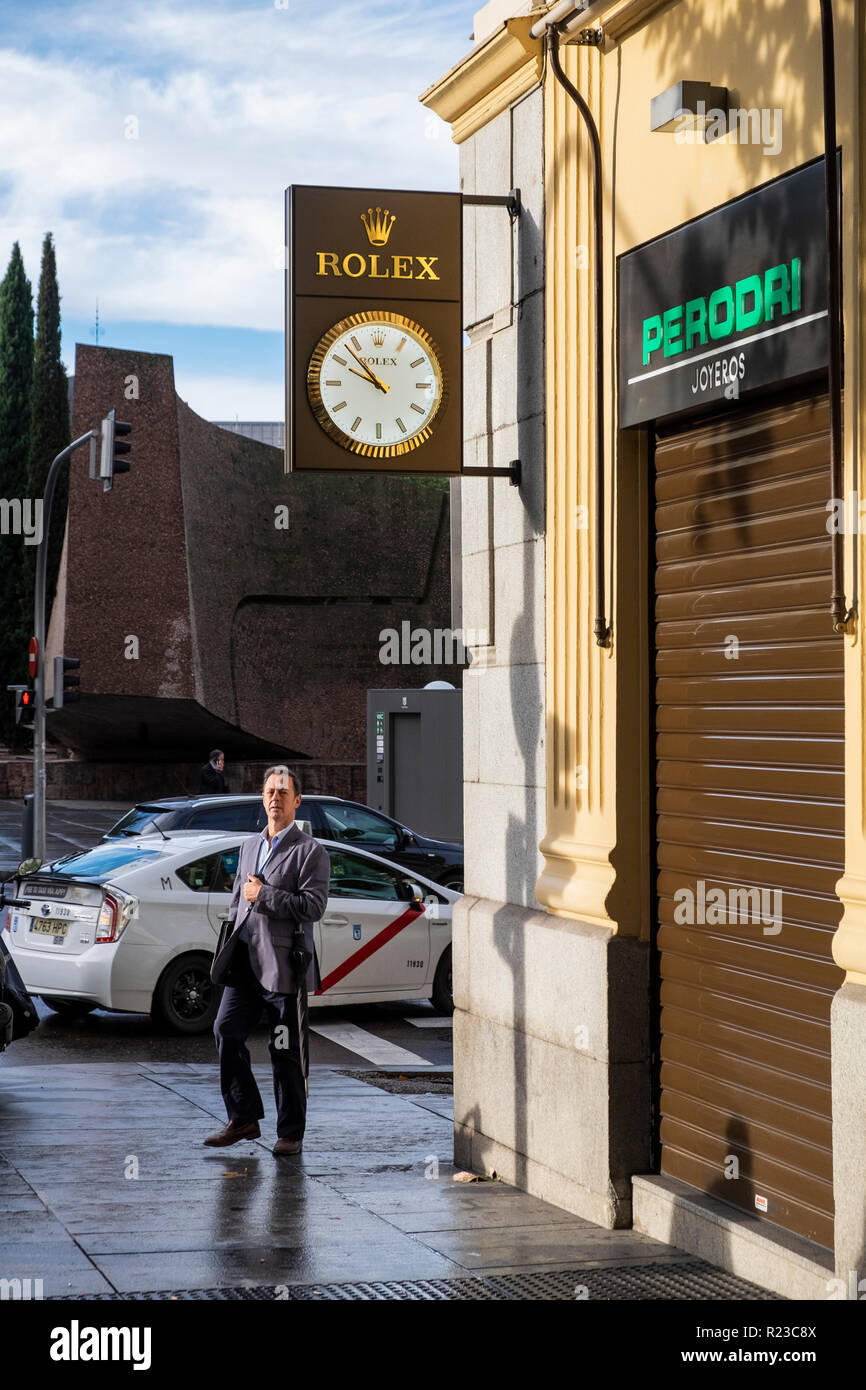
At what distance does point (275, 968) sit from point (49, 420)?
4646cm

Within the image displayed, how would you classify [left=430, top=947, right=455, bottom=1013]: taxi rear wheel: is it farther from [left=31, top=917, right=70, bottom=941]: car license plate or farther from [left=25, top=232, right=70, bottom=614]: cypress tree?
[left=25, top=232, right=70, bottom=614]: cypress tree

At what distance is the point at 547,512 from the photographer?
802 centimetres

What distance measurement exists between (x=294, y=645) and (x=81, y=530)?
5.92 metres

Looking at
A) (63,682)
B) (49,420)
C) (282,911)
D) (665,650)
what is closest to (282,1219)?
(282,911)

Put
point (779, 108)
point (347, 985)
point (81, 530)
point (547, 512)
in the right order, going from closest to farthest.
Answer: point (779, 108) → point (547, 512) → point (347, 985) → point (81, 530)

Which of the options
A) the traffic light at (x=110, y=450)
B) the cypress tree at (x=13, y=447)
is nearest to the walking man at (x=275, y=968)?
the traffic light at (x=110, y=450)

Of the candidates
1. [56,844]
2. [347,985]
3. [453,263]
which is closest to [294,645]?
[56,844]

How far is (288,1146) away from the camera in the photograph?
27.9 ft

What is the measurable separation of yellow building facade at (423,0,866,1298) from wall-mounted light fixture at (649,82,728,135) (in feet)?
0.06

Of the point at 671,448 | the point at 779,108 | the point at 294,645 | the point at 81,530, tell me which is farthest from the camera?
the point at 294,645

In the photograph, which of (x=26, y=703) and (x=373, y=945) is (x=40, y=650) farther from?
(x=373, y=945)

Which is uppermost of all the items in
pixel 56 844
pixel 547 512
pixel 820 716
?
pixel 547 512

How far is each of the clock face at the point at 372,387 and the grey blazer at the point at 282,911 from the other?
206 centimetres
